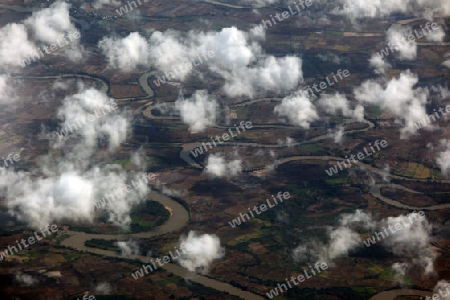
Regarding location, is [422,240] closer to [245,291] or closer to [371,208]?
[371,208]

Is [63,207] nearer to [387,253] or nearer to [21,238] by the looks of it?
[21,238]

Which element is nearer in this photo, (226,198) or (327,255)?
(327,255)

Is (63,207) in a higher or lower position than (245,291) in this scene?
higher

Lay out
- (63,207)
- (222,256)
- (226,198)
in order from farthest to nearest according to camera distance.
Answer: (226,198), (63,207), (222,256)

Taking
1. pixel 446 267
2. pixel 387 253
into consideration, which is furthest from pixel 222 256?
pixel 446 267

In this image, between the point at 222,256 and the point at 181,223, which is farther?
the point at 181,223

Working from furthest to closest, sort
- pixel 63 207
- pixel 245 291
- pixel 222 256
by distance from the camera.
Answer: pixel 63 207 < pixel 222 256 < pixel 245 291

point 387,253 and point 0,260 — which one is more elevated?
point 0,260

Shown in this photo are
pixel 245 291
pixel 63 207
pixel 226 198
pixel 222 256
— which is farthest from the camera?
pixel 226 198

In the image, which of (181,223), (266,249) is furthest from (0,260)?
(266,249)
